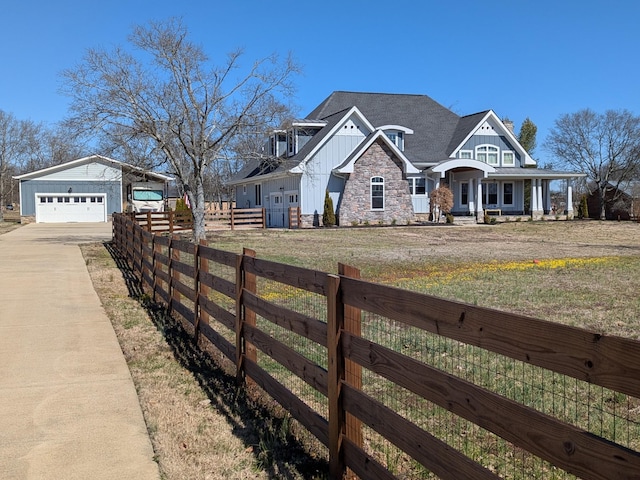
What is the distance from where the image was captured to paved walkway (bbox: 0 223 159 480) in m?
4.09

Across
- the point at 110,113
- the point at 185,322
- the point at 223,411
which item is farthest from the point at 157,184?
the point at 223,411

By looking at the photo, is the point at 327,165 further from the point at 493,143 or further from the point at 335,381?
the point at 335,381

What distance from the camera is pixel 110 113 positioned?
2220 cm

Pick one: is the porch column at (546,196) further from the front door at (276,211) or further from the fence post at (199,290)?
the fence post at (199,290)

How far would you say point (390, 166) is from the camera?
1348 inches

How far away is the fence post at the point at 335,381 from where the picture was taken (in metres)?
3.71

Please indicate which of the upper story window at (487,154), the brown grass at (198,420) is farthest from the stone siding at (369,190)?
the brown grass at (198,420)

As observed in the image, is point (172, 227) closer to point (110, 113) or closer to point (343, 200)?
point (110, 113)

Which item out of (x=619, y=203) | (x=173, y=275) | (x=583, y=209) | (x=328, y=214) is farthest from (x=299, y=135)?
(x=173, y=275)

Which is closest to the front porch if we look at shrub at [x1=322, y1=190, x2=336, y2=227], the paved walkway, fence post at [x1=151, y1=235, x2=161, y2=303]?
shrub at [x1=322, y1=190, x2=336, y2=227]

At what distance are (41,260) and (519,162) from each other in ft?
105

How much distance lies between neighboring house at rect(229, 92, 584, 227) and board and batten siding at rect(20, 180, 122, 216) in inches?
438

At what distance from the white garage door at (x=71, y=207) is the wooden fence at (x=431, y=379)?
44042 mm

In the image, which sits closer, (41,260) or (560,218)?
(41,260)
